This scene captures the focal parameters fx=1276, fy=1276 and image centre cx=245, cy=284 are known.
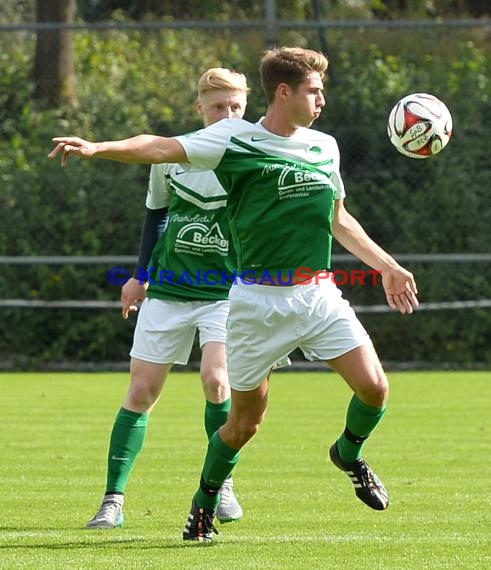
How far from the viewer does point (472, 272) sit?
14531 mm

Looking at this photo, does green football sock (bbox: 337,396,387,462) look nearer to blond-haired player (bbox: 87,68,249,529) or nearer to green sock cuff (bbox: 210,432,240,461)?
green sock cuff (bbox: 210,432,240,461)

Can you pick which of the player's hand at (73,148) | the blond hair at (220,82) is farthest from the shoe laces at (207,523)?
the blond hair at (220,82)

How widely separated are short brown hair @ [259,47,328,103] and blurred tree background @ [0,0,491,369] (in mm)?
9043

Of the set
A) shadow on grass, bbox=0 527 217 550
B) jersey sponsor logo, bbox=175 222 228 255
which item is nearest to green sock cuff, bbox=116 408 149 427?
shadow on grass, bbox=0 527 217 550

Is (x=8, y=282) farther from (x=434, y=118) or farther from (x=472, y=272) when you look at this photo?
(x=434, y=118)

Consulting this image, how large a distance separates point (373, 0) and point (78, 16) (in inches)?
194

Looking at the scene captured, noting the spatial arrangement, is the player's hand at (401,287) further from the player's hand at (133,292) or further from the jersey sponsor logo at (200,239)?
the player's hand at (133,292)

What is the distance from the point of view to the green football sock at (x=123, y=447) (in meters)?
5.88

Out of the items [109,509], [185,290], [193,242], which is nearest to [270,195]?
[193,242]

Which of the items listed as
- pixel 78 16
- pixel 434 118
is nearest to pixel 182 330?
pixel 434 118

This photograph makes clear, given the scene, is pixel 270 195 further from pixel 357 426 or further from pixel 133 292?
pixel 133 292

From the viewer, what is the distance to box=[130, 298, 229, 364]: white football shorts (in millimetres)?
6074

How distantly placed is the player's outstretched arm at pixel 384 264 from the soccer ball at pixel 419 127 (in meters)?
1.37

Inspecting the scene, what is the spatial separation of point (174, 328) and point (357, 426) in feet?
3.86
